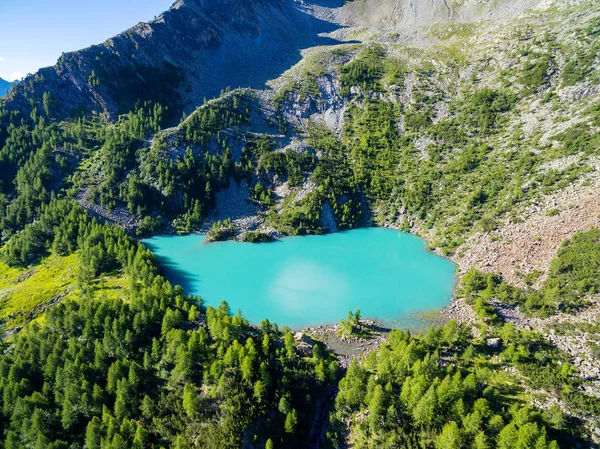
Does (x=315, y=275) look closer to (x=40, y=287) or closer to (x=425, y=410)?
(x=425, y=410)

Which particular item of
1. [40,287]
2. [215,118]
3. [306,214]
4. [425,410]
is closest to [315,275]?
[306,214]

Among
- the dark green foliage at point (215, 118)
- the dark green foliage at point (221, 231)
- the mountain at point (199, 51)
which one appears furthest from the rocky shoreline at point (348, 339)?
the mountain at point (199, 51)

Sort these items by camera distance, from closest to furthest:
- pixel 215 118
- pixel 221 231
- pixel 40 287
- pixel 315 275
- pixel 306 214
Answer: pixel 40 287 < pixel 315 275 < pixel 221 231 < pixel 306 214 < pixel 215 118

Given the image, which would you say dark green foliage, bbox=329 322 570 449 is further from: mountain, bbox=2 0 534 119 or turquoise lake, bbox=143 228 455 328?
mountain, bbox=2 0 534 119

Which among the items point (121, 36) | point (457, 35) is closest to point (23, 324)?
point (121, 36)

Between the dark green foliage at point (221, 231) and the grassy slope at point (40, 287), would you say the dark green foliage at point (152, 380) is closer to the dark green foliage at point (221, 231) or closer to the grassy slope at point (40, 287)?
the grassy slope at point (40, 287)

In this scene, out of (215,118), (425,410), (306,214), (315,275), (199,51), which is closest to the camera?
(425,410)

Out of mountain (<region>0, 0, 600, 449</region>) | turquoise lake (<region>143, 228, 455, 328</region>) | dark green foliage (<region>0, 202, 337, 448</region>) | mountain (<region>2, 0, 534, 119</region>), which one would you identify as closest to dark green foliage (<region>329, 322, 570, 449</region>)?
mountain (<region>0, 0, 600, 449</region>)
